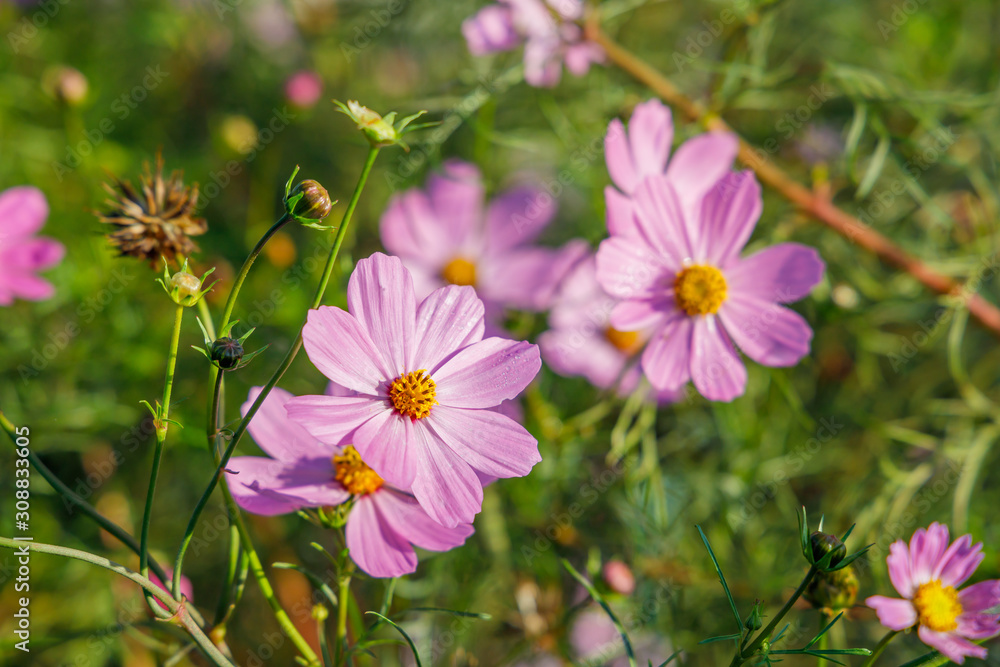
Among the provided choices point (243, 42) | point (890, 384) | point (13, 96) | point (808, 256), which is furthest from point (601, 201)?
point (13, 96)

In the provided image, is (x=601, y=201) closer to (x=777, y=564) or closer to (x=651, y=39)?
(x=777, y=564)

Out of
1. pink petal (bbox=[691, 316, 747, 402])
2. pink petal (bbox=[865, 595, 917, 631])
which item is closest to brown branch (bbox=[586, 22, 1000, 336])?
pink petal (bbox=[691, 316, 747, 402])

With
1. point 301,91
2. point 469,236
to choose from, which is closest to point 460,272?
point 469,236

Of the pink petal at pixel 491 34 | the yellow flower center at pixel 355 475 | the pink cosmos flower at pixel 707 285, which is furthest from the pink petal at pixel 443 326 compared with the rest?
the pink petal at pixel 491 34

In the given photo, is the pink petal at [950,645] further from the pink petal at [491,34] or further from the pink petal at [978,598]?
the pink petal at [491,34]

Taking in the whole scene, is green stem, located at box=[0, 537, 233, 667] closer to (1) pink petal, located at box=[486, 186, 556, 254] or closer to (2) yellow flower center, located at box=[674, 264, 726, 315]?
(2) yellow flower center, located at box=[674, 264, 726, 315]

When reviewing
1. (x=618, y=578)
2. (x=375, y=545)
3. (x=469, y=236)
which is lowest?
(x=618, y=578)

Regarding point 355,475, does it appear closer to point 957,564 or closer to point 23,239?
point 957,564

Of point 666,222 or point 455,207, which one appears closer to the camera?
point 666,222
